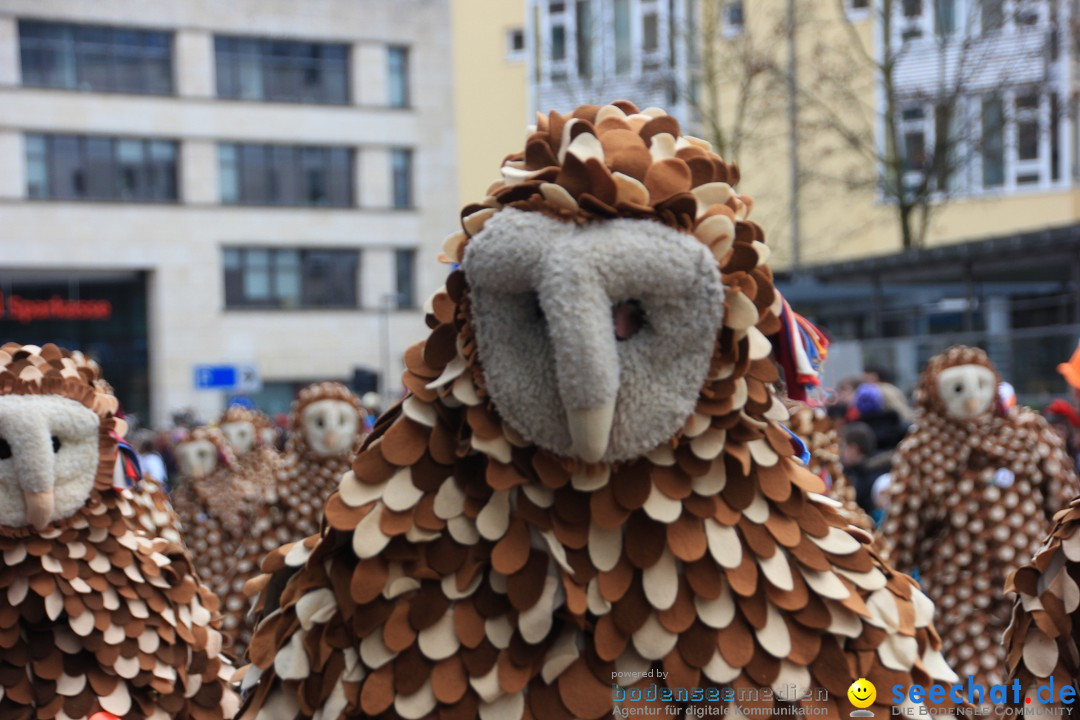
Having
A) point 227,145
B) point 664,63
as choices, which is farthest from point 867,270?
point 227,145

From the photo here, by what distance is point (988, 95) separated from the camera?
17109mm

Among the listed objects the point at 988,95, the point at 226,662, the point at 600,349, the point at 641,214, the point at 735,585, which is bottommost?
Result: the point at 226,662

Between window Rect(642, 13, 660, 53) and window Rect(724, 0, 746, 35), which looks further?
window Rect(642, 13, 660, 53)

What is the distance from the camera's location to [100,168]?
29438mm

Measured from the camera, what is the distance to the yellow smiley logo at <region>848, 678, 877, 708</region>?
2.42 m

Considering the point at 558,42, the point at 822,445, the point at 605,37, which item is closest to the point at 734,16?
the point at 605,37

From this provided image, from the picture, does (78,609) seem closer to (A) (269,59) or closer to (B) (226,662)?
(B) (226,662)

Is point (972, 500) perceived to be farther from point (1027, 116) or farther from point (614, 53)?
point (614, 53)

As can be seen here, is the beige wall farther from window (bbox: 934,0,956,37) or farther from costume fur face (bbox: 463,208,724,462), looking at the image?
costume fur face (bbox: 463,208,724,462)

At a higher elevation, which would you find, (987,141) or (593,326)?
(987,141)

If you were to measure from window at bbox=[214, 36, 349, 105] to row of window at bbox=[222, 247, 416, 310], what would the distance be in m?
3.71

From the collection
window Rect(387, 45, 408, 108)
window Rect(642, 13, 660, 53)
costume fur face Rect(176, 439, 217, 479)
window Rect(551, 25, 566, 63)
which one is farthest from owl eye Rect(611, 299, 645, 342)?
window Rect(387, 45, 408, 108)

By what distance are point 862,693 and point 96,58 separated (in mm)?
29985

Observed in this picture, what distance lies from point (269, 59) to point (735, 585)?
30.4 metres
